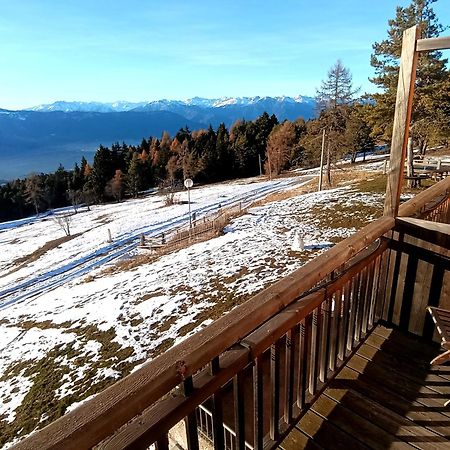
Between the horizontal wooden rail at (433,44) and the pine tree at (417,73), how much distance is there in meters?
13.3

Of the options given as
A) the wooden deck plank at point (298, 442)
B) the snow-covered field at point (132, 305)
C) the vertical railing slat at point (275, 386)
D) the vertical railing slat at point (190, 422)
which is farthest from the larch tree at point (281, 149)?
the vertical railing slat at point (190, 422)

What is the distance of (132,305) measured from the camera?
8.70 m

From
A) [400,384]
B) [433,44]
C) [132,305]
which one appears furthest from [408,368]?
[132,305]

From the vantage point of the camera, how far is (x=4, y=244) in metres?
29.5

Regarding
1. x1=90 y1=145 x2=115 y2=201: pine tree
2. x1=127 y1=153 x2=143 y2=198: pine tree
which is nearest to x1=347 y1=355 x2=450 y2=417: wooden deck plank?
x1=127 y1=153 x2=143 y2=198: pine tree

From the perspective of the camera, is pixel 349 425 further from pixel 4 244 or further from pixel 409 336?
pixel 4 244

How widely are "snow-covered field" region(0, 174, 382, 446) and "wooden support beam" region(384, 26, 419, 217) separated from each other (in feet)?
16.3

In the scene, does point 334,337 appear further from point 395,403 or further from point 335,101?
point 335,101

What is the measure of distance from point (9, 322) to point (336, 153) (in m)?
20.9

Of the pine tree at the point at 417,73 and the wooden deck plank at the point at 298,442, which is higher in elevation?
the pine tree at the point at 417,73

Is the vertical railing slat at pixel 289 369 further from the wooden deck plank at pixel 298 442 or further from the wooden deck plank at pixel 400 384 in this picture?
the wooden deck plank at pixel 400 384

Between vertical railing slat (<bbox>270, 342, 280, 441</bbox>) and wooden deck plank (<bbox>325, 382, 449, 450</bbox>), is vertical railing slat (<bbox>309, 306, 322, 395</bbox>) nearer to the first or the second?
wooden deck plank (<bbox>325, 382, 449, 450</bbox>)

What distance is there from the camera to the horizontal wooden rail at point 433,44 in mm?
2283

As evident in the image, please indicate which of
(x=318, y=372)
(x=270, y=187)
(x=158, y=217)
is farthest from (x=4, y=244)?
(x=318, y=372)
